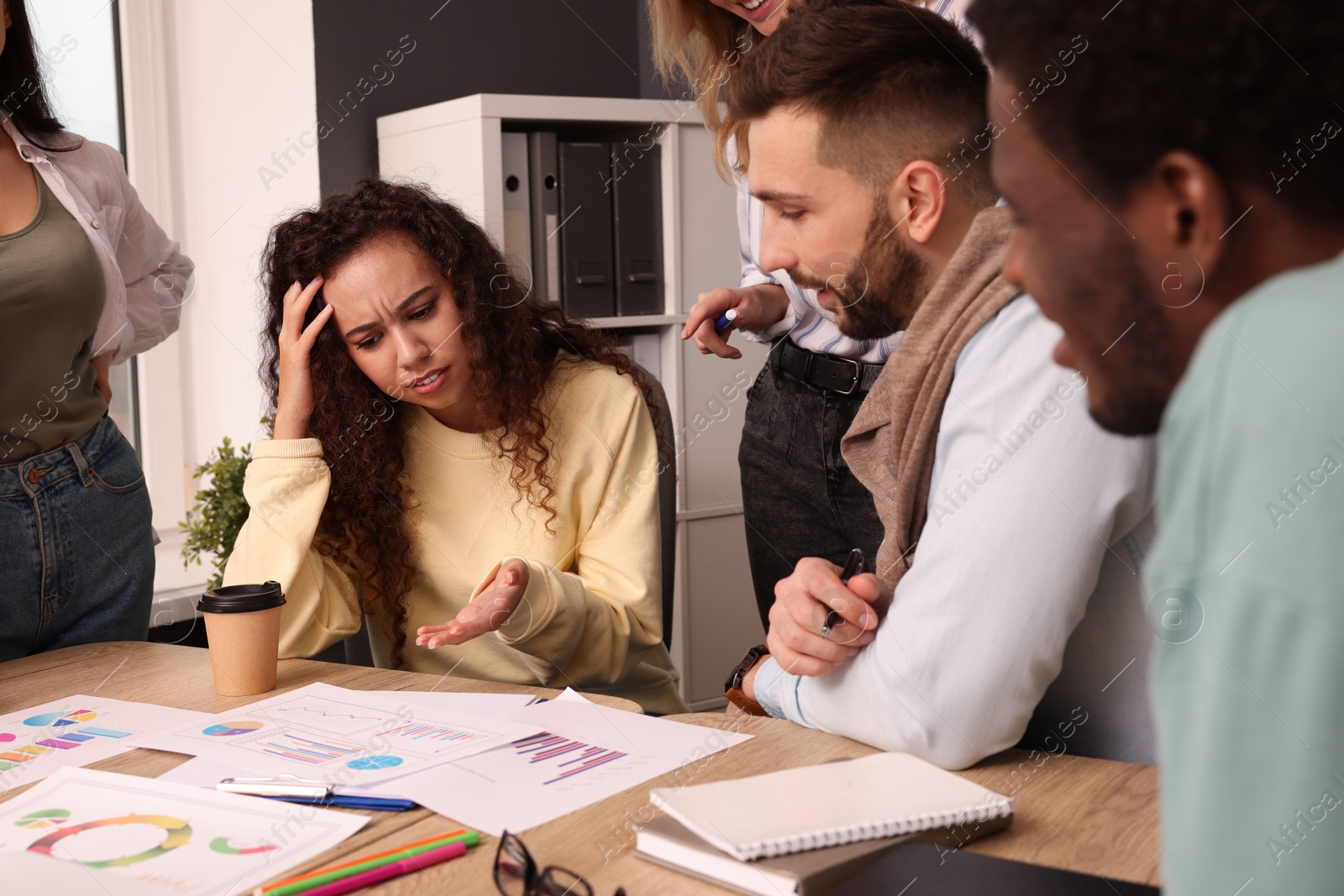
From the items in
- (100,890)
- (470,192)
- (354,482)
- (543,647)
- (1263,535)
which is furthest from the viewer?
(470,192)

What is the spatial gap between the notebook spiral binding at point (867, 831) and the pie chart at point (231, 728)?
0.59 meters

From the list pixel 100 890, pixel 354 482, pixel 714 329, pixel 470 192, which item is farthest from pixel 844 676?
pixel 470 192

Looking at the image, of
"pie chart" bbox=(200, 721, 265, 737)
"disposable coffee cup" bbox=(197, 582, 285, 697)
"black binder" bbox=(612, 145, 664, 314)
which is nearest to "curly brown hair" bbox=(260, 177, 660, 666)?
"disposable coffee cup" bbox=(197, 582, 285, 697)

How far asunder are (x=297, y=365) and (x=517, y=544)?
405 mm

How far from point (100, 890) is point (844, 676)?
0.58 metres

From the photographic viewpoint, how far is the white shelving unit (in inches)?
101

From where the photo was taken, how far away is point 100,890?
78cm

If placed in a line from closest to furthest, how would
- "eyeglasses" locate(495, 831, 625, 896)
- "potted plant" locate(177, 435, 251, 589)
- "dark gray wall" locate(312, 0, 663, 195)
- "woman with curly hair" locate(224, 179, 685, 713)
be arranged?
"eyeglasses" locate(495, 831, 625, 896) < "woman with curly hair" locate(224, 179, 685, 713) < "potted plant" locate(177, 435, 251, 589) < "dark gray wall" locate(312, 0, 663, 195)

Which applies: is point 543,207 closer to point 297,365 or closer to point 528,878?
point 297,365

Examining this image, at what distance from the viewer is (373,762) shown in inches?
40.0

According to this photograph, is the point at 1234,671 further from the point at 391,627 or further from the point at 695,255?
the point at 695,255

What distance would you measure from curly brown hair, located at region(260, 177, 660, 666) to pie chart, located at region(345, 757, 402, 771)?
66 centimetres

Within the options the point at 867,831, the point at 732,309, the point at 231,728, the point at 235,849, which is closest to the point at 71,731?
the point at 231,728

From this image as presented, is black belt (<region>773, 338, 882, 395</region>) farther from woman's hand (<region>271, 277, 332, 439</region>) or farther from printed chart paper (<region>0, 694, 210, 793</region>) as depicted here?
printed chart paper (<region>0, 694, 210, 793</region>)
